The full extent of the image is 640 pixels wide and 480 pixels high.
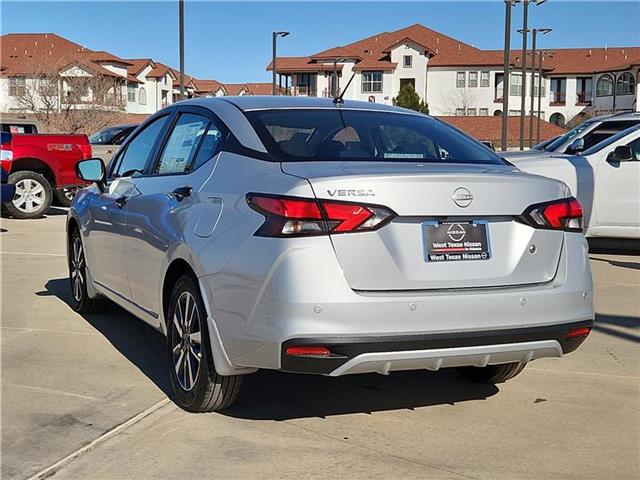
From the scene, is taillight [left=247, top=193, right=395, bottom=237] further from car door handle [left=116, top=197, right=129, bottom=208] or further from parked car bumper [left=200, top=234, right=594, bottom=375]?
car door handle [left=116, top=197, right=129, bottom=208]

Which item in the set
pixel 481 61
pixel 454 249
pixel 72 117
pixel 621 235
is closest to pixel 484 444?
pixel 454 249

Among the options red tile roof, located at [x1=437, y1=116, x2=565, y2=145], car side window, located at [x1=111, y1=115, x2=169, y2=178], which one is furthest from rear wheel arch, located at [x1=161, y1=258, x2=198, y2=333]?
red tile roof, located at [x1=437, y1=116, x2=565, y2=145]

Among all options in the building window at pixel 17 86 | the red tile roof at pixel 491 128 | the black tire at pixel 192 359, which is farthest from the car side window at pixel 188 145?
the red tile roof at pixel 491 128

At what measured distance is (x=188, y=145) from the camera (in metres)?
4.66

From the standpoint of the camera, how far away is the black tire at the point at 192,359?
13.0 feet

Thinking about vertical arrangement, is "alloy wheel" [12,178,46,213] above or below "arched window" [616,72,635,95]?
below

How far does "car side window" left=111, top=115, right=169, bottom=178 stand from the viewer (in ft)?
17.3

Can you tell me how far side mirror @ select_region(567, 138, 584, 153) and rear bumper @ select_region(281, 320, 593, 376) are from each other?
26.8 feet

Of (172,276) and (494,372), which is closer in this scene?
(172,276)

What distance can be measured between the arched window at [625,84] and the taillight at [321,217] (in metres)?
73.3

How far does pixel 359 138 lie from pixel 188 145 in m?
1.05

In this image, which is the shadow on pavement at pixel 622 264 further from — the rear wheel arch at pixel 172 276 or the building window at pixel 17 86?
the building window at pixel 17 86

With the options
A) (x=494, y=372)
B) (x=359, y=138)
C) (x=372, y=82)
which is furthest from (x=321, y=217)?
(x=372, y=82)

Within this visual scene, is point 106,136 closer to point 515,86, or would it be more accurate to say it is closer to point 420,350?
point 420,350
